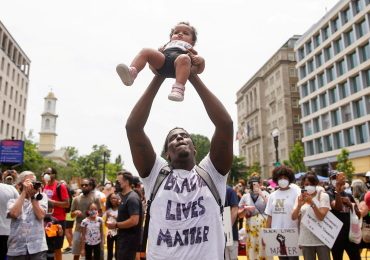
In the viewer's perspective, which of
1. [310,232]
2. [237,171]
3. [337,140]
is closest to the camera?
[310,232]

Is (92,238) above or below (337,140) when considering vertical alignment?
below

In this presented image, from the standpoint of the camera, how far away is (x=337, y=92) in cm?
4616

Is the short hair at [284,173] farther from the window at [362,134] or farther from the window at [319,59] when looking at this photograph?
the window at [319,59]

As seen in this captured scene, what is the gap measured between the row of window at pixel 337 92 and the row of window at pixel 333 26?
6200mm

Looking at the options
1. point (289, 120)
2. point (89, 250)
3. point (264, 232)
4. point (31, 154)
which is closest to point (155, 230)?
point (264, 232)

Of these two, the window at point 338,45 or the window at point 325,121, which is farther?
the window at point 325,121

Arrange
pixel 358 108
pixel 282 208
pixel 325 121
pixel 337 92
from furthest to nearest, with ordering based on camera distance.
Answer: pixel 325 121, pixel 337 92, pixel 358 108, pixel 282 208

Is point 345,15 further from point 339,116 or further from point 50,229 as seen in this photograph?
point 50,229

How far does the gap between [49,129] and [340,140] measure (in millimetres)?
96052

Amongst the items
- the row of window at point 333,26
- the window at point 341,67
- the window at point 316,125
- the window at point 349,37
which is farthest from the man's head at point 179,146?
the window at point 316,125

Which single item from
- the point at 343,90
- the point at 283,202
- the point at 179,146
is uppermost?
the point at 343,90

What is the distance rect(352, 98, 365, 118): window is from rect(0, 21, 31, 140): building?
5003 cm

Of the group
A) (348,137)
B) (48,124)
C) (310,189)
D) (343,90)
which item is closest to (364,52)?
(343,90)

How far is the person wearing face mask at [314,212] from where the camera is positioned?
5.88m
